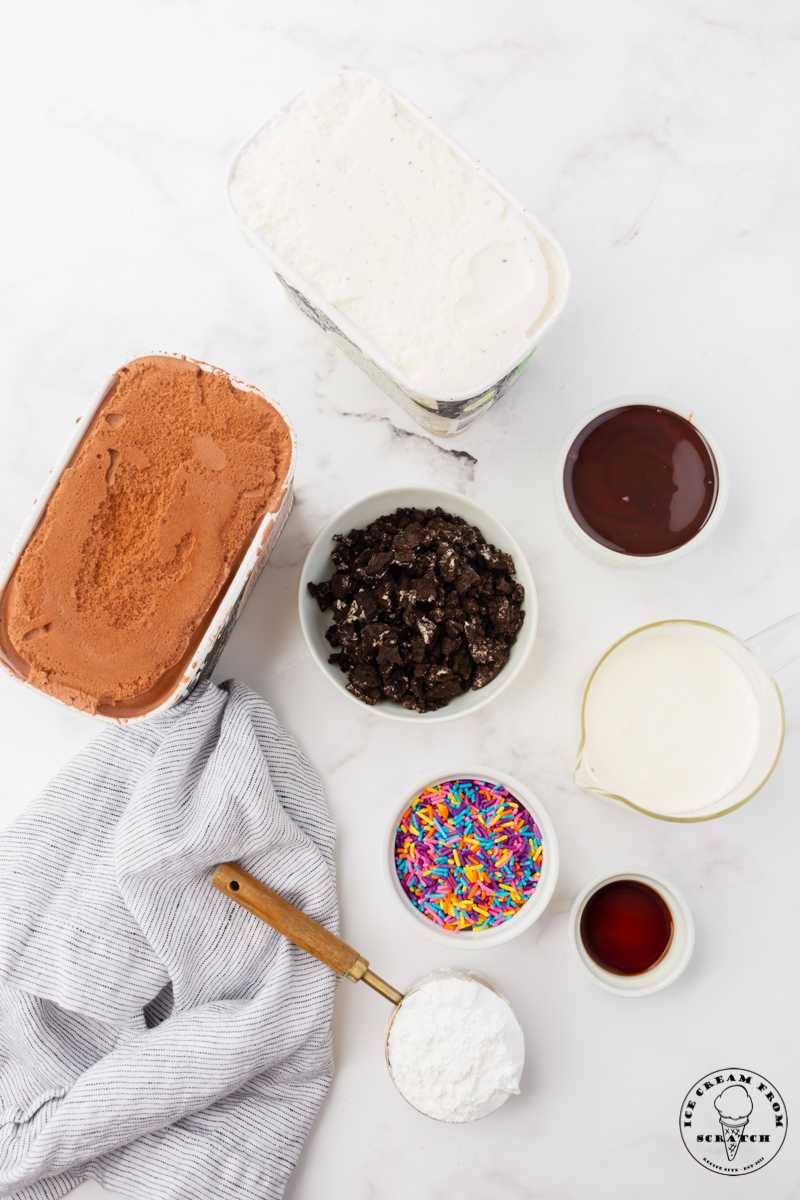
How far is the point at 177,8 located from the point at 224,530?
1.11m

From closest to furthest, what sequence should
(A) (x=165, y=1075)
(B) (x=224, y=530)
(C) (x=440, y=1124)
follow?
1. (B) (x=224, y=530)
2. (A) (x=165, y=1075)
3. (C) (x=440, y=1124)

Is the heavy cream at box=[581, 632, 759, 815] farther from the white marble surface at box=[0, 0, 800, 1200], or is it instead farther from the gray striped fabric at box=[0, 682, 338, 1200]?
the gray striped fabric at box=[0, 682, 338, 1200]

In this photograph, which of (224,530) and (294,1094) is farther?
(294,1094)

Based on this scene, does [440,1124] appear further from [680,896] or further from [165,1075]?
[680,896]

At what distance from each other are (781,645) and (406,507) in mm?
684

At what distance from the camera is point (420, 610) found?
4.29 ft

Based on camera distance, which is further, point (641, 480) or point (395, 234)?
point (641, 480)

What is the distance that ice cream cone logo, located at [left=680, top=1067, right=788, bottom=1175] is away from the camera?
144 centimetres

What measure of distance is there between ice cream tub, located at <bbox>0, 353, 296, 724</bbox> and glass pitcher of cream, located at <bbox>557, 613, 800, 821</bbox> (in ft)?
2.01

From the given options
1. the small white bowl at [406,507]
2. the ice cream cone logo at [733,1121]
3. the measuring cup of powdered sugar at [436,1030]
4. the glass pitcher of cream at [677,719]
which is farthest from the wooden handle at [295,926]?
the ice cream cone logo at [733,1121]

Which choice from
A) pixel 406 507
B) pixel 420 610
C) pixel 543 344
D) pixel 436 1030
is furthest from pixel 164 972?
pixel 543 344

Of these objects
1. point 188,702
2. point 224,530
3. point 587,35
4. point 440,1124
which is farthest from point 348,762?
point 587,35

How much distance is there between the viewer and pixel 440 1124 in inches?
56.8

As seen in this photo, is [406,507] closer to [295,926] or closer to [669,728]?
[669,728]
